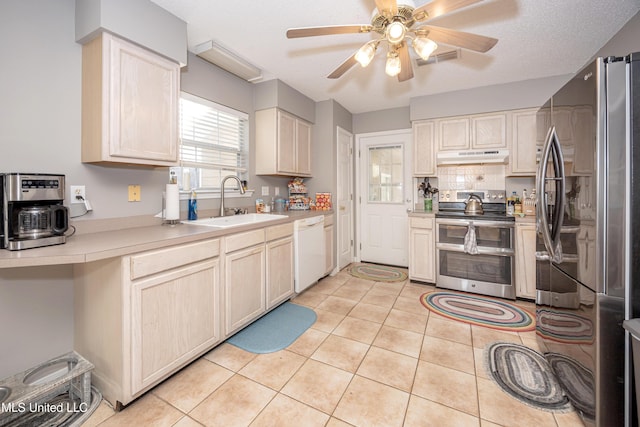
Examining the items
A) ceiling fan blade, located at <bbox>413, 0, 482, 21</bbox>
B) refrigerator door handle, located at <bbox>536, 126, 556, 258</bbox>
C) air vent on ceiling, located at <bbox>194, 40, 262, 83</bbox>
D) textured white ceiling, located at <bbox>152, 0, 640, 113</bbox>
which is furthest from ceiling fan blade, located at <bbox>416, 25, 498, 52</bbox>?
air vent on ceiling, located at <bbox>194, 40, 262, 83</bbox>

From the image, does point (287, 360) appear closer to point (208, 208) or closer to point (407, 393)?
point (407, 393)

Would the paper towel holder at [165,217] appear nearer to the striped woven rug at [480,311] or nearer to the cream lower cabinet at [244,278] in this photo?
the cream lower cabinet at [244,278]

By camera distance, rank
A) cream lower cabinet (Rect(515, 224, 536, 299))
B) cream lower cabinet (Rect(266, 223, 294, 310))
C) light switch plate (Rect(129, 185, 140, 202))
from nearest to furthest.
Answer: light switch plate (Rect(129, 185, 140, 202))
cream lower cabinet (Rect(266, 223, 294, 310))
cream lower cabinet (Rect(515, 224, 536, 299))

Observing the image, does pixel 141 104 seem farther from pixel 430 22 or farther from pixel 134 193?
pixel 430 22

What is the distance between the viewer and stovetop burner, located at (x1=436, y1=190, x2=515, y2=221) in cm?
336

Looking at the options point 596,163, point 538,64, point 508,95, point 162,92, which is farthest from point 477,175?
point 162,92

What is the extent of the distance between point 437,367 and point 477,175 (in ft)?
8.84

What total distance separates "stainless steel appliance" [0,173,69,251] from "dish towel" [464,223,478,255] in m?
3.51

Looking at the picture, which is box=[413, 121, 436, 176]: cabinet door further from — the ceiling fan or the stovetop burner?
the ceiling fan

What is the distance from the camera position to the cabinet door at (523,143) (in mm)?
3221

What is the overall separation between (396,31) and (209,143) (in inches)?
79.6

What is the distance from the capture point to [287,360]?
199cm

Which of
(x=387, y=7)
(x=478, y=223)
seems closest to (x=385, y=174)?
(x=478, y=223)

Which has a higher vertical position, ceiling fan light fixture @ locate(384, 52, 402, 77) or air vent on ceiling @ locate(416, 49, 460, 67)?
air vent on ceiling @ locate(416, 49, 460, 67)
